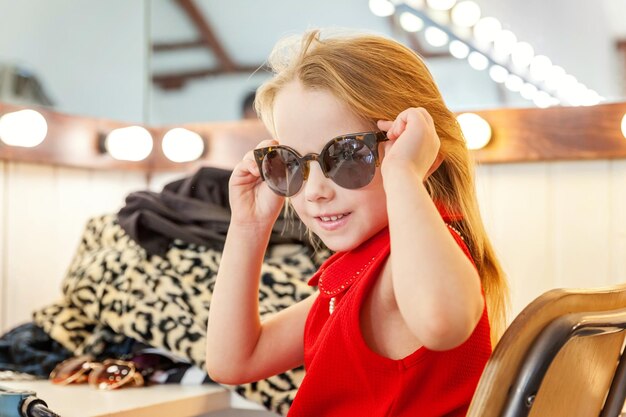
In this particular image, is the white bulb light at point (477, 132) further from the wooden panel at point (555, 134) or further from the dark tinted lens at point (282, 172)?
the dark tinted lens at point (282, 172)

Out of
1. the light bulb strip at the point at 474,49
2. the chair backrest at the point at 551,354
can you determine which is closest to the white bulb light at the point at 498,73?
the light bulb strip at the point at 474,49

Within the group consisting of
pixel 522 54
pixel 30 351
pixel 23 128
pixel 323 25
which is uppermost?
pixel 323 25

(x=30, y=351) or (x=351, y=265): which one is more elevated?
(x=351, y=265)

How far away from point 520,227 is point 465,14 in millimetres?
549

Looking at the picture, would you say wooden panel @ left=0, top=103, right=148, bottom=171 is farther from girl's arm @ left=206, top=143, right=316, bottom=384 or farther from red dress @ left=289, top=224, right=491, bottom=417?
red dress @ left=289, top=224, right=491, bottom=417

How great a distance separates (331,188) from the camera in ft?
3.05

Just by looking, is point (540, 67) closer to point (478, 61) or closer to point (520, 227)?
point (478, 61)

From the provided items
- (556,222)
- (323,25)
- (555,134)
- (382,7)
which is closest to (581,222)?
(556,222)

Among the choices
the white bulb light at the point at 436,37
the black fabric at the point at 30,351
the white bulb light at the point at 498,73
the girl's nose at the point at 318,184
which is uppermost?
the white bulb light at the point at 436,37

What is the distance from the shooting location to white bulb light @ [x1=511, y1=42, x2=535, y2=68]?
1.95m

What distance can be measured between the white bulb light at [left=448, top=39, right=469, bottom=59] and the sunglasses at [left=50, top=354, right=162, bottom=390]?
3.46 feet

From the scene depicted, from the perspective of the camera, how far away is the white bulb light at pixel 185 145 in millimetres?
2309

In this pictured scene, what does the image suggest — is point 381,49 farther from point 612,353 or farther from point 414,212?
point 612,353

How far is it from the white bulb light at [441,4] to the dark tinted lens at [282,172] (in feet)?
3.97
